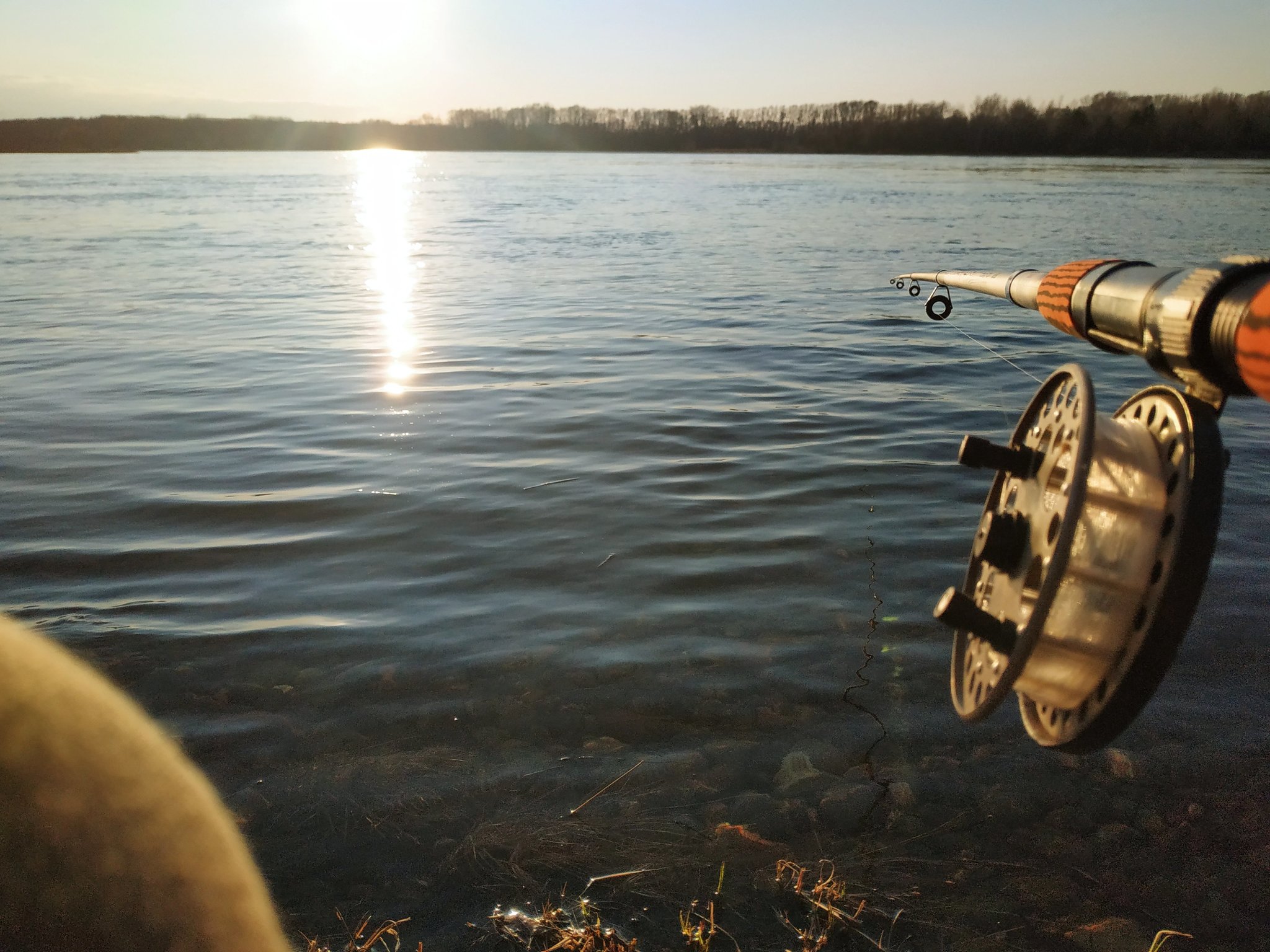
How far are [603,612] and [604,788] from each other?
1.75 meters

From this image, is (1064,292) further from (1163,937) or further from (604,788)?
(604,788)

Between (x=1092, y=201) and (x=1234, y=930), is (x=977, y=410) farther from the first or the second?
(x=1092, y=201)

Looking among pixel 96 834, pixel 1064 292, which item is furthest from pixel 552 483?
pixel 96 834

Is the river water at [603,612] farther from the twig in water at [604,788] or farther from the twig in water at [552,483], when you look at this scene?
the twig in water at [552,483]

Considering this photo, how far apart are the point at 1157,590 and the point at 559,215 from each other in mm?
37623

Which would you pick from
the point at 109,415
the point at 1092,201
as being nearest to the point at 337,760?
the point at 109,415

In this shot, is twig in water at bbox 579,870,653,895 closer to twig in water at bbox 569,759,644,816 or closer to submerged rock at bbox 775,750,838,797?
twig in water at bbox 569,759,644,816

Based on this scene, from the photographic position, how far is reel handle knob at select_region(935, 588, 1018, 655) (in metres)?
1.71

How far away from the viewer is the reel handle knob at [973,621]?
171cm

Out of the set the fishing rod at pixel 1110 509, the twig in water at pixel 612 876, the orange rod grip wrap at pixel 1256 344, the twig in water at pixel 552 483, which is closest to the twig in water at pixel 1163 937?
the twig in water at pixel 612 876

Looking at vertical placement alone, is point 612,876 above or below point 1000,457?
below

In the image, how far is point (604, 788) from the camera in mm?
4031

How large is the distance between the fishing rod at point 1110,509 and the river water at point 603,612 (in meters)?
1.89

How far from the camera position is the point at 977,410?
10633mm
